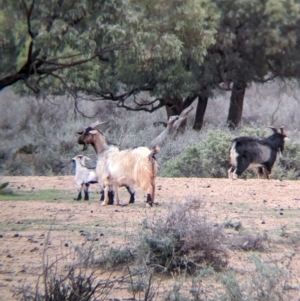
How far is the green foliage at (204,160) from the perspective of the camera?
66.8ft

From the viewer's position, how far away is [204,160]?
2023 centimetres

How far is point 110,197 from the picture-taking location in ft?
46.2

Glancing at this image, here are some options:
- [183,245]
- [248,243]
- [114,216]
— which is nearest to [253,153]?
[114,216]

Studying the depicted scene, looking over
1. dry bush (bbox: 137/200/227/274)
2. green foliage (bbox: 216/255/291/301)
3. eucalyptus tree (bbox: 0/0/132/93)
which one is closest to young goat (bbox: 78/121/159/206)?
eucalyptus tree (bbox: 0/0/132/93)

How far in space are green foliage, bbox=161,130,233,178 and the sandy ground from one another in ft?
8.09

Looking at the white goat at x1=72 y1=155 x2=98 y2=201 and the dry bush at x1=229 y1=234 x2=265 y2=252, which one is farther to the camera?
the white goat at x1=72 y1=155 x2=98 y2=201

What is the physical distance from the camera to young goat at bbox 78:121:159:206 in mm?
13469

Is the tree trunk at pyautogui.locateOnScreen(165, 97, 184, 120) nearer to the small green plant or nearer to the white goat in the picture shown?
the small green plant

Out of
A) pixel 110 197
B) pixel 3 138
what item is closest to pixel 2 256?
pixel 110 197

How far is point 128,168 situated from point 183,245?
4396 millimetres

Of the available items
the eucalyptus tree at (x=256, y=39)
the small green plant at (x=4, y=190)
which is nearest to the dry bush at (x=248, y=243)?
the small green plant at (x=4, y=190)

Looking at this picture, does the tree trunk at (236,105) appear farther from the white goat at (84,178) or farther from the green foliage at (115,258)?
the green foliage at (115,258)

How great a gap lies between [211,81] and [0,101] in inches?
532

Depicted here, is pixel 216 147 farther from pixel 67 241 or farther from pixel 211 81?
pixel 67 241
